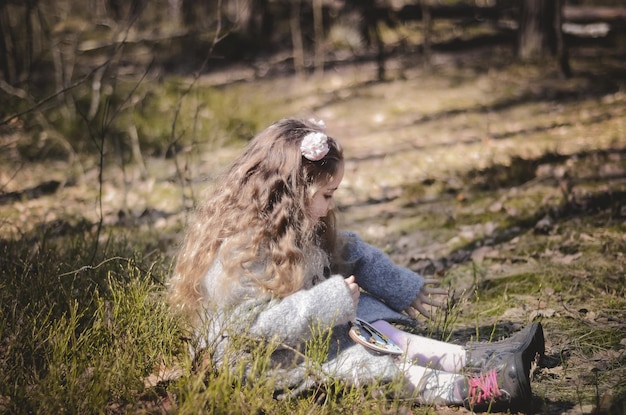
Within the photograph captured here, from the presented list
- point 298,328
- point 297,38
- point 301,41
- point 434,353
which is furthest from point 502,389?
point 301,41

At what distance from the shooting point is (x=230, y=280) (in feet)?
8.36

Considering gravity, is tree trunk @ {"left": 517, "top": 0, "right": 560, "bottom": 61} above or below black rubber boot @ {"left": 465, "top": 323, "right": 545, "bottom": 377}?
above

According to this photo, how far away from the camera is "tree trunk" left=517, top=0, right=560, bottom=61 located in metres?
9.20

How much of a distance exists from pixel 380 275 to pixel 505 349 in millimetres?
692

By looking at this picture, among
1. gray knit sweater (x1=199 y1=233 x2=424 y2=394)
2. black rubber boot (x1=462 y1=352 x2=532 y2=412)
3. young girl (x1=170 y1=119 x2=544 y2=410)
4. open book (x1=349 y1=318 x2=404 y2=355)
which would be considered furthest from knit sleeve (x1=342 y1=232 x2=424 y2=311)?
black rubber boot (x1=462 y1=352 x2=532 y2=412)

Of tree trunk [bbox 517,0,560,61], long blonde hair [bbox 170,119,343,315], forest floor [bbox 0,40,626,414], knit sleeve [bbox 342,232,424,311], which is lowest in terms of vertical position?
forest floor [bbox 0,40,626,414]

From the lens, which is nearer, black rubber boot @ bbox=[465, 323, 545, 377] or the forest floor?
black rubber boot @ bbox=[465, 323, 545, 377]

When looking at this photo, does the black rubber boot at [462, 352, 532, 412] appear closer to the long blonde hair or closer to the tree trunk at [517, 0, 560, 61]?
the long blonde hair

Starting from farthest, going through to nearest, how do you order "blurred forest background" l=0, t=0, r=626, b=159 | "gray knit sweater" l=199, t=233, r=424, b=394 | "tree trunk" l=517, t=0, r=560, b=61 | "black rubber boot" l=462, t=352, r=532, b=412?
"tree trunk" l=517, t=0, r=560, b=61, "blurred forest background" l=0, t=0, r=626, b=159, "gray knit sweater" l=199, t=233, r=424, b=394, "black rubber boot" l=462, t=352, r=532, b=412

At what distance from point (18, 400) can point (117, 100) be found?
23.9 ft

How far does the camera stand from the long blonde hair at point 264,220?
258 cm

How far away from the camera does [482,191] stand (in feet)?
18.1

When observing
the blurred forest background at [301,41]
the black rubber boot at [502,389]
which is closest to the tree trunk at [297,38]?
the blurred forest background at [301,41]

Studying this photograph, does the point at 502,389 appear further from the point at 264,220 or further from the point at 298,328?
the point at 264,220
